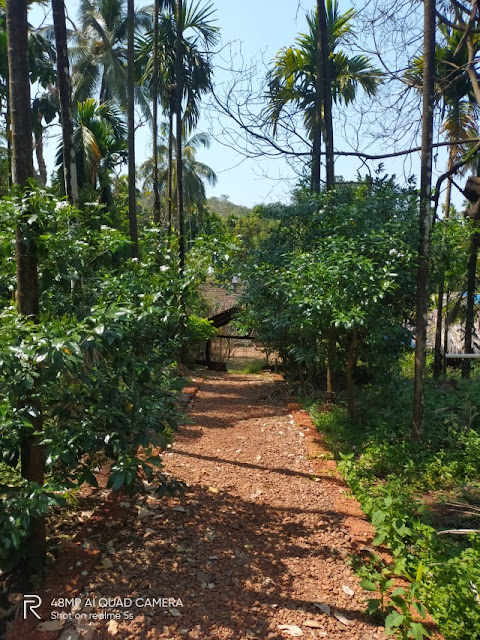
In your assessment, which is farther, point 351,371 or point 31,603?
point 351,371

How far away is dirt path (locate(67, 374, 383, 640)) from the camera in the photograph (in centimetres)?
239

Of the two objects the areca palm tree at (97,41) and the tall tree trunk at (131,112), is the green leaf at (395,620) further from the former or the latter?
the areca palm tree at (97,41)

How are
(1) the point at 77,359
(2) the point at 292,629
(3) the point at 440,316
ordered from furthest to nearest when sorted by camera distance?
1. (3) the point at 440,316
2. (2) the point at 292,629
3. (1) the point at 77,359

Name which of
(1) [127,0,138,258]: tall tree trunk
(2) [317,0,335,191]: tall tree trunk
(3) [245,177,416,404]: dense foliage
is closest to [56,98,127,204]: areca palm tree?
(1) [127,0,138,258]: tall tree trunk

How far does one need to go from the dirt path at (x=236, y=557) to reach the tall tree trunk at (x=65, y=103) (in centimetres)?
293

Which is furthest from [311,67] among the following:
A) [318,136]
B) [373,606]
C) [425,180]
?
[373,606]

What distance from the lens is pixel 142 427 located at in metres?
2.59

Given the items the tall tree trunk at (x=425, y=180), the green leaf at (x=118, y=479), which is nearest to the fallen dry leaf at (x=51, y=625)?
the green leaf at (x=118, y=479)

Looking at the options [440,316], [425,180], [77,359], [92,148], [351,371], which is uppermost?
[92,148]

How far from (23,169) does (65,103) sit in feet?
8.26

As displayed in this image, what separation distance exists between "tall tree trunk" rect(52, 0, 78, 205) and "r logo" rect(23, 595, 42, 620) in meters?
3.39

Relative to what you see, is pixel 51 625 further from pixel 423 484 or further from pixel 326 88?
pixel 326 88

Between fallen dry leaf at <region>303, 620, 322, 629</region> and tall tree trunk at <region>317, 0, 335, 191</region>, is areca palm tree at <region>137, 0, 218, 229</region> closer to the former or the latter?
tall tree trunk at <region>317, 0, 335, 191</region>

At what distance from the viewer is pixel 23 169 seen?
8.68 ft
